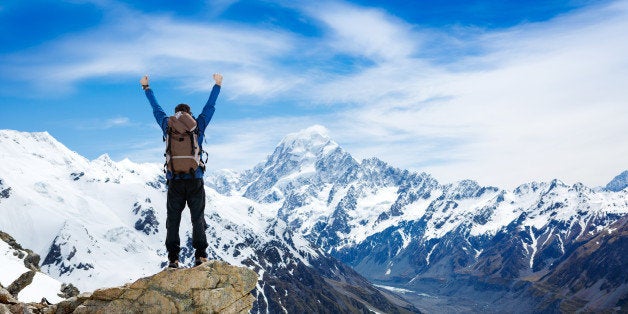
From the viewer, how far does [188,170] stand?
1925 cm

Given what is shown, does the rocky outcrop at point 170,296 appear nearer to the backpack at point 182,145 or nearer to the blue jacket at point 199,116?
the blue jacket at point 199,116

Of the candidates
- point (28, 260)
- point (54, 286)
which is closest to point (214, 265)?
point (54, 286)

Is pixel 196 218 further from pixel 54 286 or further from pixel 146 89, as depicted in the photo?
pixel 54 286

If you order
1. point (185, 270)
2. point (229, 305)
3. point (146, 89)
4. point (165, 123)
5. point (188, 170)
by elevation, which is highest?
point (146, 89)

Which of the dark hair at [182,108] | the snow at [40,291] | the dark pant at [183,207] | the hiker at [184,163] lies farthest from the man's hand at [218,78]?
the snow at [40,291]

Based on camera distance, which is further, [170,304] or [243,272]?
[243,272]

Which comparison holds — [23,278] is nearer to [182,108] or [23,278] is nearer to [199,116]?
[182,108]

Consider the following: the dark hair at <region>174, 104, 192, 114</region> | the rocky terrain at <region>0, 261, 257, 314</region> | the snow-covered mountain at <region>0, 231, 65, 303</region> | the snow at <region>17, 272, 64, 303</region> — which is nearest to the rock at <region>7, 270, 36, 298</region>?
the snow-covered mountain at <region>0, 231, 65, 303</region>

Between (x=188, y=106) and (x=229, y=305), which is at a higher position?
(x=188, y=106)

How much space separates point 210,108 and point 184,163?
2.35m

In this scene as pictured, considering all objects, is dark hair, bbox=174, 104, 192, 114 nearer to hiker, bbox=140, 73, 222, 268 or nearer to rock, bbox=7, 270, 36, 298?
hiker, bbox=140, 73, 222, 268

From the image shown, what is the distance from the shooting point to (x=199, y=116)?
784 inches

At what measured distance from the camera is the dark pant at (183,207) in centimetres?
1984

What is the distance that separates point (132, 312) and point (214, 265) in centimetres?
324
